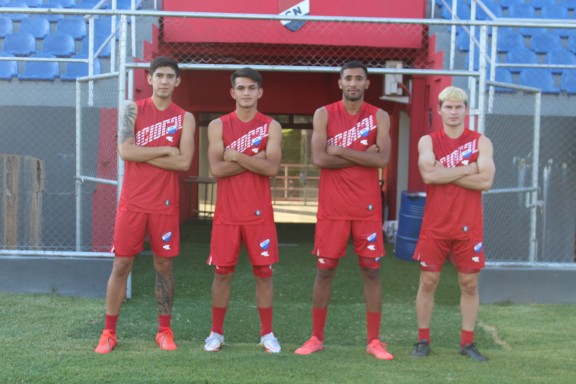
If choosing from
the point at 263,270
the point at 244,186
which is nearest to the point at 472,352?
the point at 263,270

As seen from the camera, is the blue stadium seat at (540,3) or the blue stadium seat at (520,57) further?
the blue stadium seat at (540,3)

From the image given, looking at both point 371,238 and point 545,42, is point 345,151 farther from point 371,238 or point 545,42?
point 545,42

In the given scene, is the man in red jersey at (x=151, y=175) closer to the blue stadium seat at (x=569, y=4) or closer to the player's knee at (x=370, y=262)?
the player's knee at (x=370, y=262)

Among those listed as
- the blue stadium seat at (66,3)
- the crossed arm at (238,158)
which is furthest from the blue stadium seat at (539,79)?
the blue stadium seat at (66,3)

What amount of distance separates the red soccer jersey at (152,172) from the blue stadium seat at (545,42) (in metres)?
6.19

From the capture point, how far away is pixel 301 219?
48.8 ft

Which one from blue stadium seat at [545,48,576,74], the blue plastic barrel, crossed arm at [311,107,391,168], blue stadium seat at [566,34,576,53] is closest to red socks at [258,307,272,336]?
crossed arm at [311,107,391,168]

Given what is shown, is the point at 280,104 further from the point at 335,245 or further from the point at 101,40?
the point at 335,245

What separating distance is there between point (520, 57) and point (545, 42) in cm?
50

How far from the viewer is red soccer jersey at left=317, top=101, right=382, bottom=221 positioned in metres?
4.48

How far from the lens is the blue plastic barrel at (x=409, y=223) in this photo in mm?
8844

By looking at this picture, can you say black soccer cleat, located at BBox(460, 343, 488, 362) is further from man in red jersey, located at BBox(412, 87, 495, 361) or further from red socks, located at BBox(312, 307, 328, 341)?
red socks, located at BBox(312, 307, 328, 341)

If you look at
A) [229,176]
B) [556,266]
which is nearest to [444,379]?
[229,176]

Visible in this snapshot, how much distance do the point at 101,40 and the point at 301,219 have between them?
7142 millimetres
